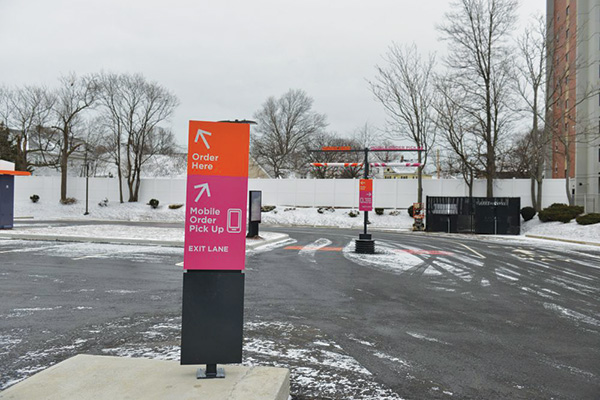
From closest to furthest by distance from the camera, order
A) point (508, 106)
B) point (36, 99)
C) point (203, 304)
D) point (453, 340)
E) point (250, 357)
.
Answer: point (203, 304), point (250, 357), point (453, 340), point (508, 106), point (36, 99)

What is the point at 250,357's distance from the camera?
4.68 meters

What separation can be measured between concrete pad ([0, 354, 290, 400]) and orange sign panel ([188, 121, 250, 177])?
5.88 ft

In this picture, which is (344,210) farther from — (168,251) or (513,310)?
(513,310)

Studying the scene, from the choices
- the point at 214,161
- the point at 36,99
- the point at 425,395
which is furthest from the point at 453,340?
the point at 36,99

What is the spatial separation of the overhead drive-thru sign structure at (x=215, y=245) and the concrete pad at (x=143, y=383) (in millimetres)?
224

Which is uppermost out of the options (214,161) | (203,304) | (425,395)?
(214,161)

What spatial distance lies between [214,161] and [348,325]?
350cm

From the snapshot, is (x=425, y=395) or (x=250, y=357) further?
(x=250, y=357)

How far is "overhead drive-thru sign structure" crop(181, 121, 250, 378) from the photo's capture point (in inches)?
144

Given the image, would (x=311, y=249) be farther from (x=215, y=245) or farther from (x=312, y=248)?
(x=215, y=245)

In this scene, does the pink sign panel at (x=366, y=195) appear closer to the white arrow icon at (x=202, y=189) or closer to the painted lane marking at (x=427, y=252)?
the painted lane marking at (x=427, y=252)

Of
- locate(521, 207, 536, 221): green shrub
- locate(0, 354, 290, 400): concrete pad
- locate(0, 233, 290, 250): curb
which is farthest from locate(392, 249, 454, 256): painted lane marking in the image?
locate(521, 207, 536, 221): green shrub

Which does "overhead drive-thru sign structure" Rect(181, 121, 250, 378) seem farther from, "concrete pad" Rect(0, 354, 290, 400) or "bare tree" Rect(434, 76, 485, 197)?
"bare tree" Rect(434, 76, 485, 197)

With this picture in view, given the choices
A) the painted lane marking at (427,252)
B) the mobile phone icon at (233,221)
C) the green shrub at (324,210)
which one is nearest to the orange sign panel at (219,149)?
the mobile phone icon at (233,221)
